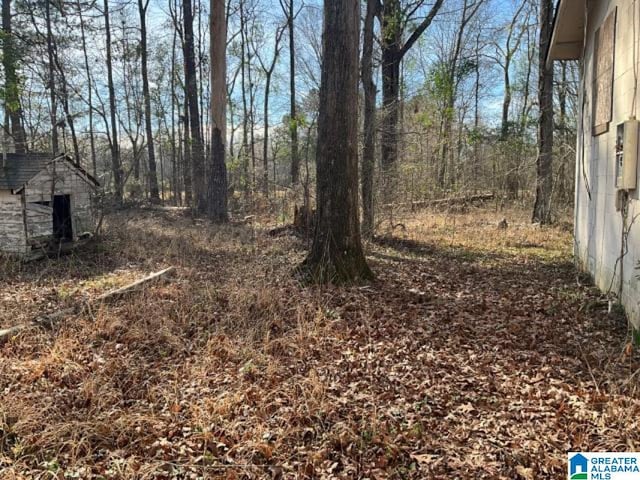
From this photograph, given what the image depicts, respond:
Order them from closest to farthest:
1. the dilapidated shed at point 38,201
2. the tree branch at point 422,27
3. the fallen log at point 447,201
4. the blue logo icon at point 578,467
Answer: the blue logo icon at point 578,467
the dilapidated shed at point 38,201
the fallen log at point 447,201
the tree branch at point 422,27

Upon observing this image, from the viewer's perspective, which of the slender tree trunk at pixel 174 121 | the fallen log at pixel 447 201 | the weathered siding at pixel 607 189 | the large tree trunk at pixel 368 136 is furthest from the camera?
the slender tree trunk at pixel 174 121

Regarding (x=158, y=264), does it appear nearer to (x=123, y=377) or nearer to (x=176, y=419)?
(x=123, y=377)

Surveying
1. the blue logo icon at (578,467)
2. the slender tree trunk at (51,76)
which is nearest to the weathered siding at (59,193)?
the slender tree trunk at (51,76)

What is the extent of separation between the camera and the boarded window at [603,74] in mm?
5291

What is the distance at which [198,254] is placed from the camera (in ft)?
27.8

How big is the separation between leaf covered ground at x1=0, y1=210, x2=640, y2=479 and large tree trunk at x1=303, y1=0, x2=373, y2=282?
448 millimetres

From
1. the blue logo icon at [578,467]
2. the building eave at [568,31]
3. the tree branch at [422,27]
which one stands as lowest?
the blue logo icon at [578,467]

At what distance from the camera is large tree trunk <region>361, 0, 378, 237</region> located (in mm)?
8922

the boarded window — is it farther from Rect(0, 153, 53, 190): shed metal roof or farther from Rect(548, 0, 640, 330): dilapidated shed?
Rect(0, 153, 53, 190): shed metal roof

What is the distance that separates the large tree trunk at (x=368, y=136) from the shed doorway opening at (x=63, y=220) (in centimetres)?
587

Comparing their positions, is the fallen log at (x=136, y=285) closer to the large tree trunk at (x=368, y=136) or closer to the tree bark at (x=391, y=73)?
the large tree trunk at (x=368, y=136)

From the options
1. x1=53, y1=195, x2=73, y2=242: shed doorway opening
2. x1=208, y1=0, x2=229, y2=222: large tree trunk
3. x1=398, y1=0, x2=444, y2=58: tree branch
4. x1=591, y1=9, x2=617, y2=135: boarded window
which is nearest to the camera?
x1=591, y1=9, x2=617, y2=135: boarded window

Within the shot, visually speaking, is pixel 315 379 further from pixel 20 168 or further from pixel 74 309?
pixel 20 168

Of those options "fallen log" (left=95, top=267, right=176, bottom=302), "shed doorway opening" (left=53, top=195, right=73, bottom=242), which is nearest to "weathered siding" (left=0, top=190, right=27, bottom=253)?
"shed doorway opening" (left=53, top=195, right=73, bottom=242)
